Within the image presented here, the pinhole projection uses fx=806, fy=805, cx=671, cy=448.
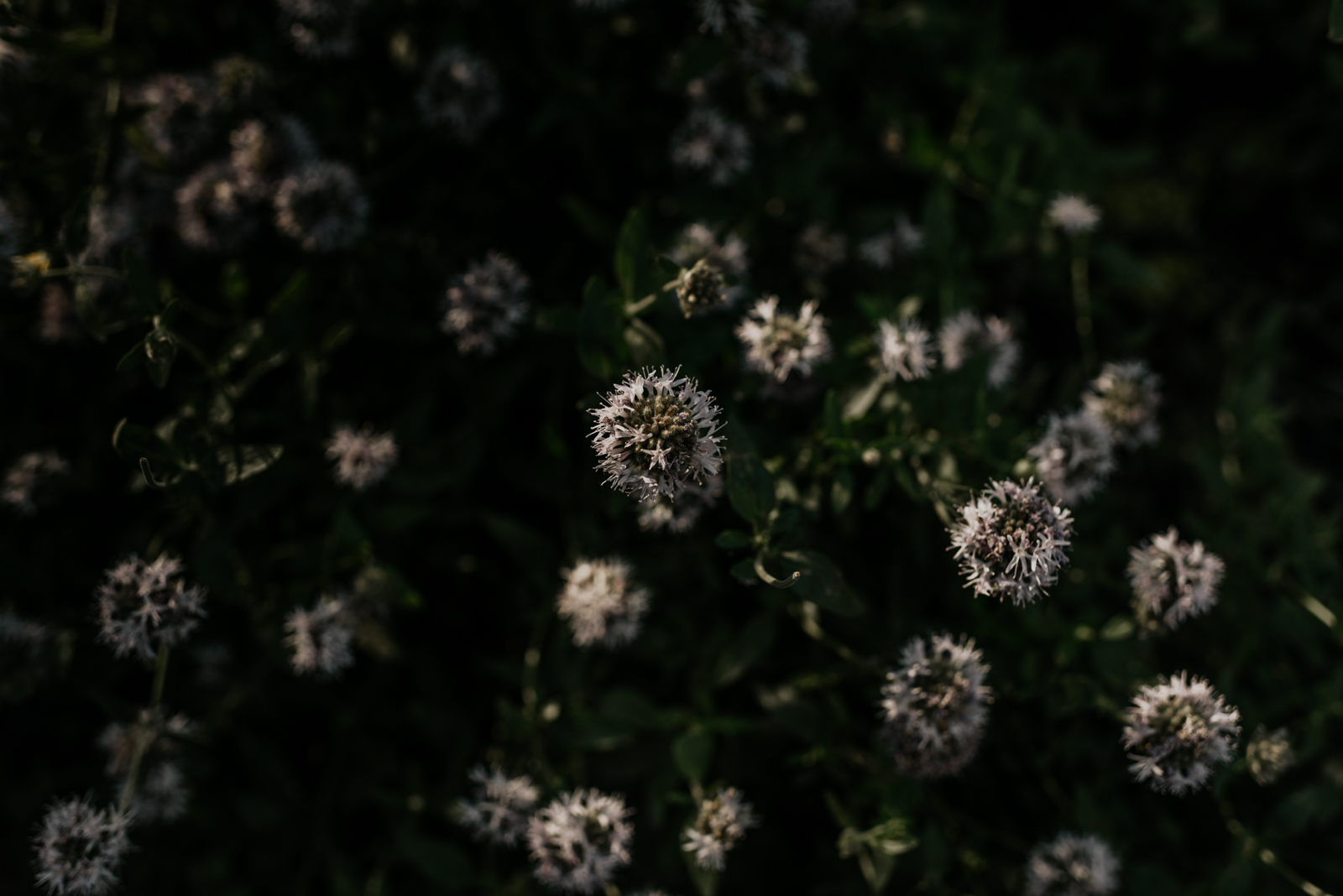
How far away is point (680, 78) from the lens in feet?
9.74

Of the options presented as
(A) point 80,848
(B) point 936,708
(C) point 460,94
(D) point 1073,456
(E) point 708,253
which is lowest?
(A) point 80,848

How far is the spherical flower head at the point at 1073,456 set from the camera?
268 centimetres

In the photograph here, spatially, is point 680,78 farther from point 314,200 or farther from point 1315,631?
point 1315,631

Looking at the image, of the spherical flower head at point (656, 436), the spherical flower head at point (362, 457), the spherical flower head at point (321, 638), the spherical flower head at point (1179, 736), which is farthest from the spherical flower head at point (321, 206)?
the spherical flower head at point (1179, 736)

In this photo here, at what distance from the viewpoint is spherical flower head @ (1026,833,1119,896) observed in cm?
267

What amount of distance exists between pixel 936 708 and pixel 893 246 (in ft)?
6.31

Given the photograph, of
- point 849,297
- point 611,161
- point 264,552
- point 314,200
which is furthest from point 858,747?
point 314,200

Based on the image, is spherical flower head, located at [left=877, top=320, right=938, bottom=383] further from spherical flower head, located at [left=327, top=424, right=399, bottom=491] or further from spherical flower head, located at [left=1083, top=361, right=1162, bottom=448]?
spherical flower head, located at [left=327, top=424, right=399, bottom=491]

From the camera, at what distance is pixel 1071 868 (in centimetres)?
270

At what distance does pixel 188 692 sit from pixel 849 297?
3.18 m

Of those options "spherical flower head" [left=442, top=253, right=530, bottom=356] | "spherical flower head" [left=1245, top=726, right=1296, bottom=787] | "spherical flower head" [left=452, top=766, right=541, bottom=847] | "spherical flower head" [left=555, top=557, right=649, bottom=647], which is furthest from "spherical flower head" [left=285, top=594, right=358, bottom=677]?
"spherical flower head" [left=1245, top=726, right=1296, bottom=787]

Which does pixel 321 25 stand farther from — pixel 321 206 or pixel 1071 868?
pixel 1071 868

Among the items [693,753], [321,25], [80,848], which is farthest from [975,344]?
[80,848]

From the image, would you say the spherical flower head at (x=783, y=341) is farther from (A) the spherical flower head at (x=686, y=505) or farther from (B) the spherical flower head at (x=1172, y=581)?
(B) the spherical flower head at (x=1172, y=581)
